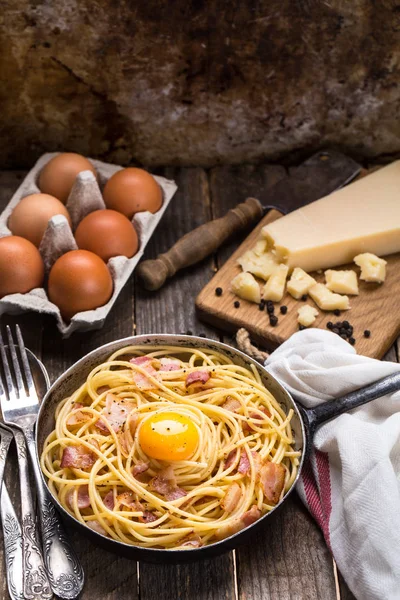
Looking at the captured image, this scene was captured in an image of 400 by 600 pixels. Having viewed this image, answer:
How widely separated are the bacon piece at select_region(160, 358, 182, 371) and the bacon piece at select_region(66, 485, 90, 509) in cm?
41

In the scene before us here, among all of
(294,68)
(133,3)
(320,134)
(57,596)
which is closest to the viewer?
(57,596)

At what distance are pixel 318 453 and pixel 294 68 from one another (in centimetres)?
154

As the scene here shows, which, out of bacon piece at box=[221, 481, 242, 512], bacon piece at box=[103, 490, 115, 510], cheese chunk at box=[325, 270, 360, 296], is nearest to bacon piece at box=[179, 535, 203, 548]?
bacon piece at box=[221, 481, 242, 512]

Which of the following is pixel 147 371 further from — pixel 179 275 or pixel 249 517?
pixel 179 275

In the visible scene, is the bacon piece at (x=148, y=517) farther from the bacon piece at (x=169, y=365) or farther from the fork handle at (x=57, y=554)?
the bacon piece at (x=169, y=365)

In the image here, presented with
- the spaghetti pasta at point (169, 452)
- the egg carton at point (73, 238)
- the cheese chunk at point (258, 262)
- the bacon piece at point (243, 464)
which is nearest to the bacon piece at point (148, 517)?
the spaghetti pasta at point (169, 452)

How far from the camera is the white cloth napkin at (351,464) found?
1753 millimetres

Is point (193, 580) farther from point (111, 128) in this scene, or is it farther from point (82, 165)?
point (111, 128)

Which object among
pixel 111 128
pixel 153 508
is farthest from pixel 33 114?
pixel 153 508

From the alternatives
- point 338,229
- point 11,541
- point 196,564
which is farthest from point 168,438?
point 338,229

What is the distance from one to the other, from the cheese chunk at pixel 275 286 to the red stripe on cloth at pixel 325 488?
2.15 ft

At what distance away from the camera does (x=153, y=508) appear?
5.96 ft

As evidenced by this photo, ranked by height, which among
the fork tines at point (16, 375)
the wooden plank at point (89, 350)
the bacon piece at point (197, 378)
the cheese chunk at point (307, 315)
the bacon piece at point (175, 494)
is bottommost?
the wooden plank at point (89, 350)

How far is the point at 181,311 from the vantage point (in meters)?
2.59
